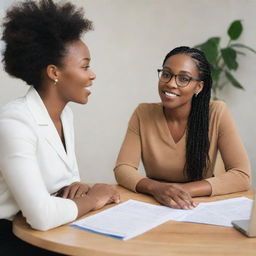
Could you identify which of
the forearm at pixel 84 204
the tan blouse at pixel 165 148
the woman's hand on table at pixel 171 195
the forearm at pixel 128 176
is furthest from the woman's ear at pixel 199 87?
the forearm at pixel 84 204

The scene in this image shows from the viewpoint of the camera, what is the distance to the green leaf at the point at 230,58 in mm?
3895

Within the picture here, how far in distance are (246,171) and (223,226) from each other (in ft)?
2.14

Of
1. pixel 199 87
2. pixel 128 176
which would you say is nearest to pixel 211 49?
pixel 199 87

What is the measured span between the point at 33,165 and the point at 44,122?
0.27m

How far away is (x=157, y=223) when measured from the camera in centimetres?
151

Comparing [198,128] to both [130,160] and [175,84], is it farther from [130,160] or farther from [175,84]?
[130,160]

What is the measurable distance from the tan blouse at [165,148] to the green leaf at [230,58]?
5.29 ft

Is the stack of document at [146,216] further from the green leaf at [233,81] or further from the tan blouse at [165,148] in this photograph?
the green leaf at [233,81]

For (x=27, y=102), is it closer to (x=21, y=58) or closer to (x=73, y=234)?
(x=21, y=58)

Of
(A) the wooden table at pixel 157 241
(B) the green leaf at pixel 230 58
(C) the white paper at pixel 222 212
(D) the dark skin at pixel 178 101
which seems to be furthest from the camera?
(B) the green leaf at pixel 230 58

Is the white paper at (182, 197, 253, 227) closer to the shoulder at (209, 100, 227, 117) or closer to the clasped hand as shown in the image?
the clasped hand

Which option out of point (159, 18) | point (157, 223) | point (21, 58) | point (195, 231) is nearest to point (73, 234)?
point (157, 223)

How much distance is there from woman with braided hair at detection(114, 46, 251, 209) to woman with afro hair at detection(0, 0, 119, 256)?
1.36 feet

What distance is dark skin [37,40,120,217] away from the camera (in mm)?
1765
